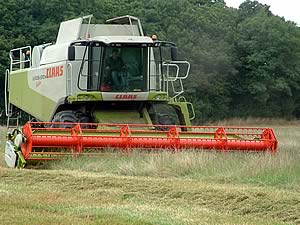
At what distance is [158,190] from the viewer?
958 centimetres

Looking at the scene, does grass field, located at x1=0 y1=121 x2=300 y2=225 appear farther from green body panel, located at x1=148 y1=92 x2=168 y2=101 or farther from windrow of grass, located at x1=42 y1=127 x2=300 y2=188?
green body panel, located at x1=148 y1=92 x2=168 y2=101

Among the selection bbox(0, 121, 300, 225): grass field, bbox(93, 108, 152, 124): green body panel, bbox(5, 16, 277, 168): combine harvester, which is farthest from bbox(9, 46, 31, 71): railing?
bbox(0, 121, 300, 225): grass field

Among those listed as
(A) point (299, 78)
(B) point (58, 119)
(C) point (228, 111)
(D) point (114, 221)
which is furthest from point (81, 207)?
(A) point (299, 78)

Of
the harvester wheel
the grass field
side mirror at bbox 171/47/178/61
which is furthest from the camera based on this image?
side mirror at bbox 171/47/178/61

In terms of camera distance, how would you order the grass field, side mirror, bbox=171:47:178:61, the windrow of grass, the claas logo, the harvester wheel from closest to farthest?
the grass field < the windrow of grass < the harvester wheel < side mirror, bbox=171:47:178:61 < the claas logo

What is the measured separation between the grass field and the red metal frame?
0.33m

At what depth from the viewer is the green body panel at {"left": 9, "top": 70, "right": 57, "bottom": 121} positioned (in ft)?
55.9

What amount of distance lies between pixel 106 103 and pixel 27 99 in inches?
116

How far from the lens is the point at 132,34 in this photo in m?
17.5

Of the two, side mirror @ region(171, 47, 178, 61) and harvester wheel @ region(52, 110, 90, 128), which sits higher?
side mirror @ region(171, 47, 178, 61)

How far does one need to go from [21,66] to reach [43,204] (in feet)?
39.3

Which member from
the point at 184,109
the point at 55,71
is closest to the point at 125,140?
the point at 184,109

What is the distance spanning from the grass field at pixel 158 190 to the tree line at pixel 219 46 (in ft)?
119

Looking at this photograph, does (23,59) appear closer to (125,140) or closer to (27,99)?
(27,99)
